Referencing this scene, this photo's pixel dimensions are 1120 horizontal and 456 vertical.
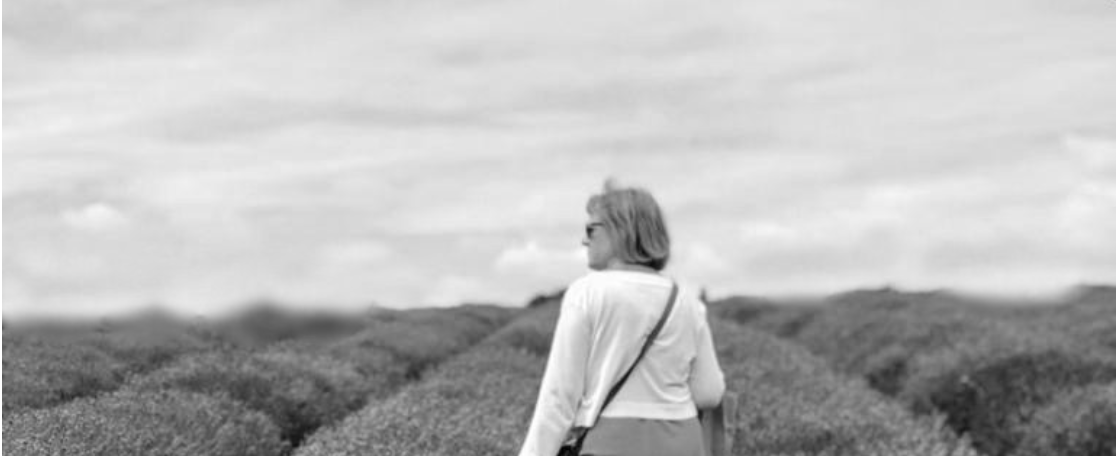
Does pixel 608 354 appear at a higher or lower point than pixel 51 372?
higher

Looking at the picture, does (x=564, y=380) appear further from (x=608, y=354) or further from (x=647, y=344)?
(x=647, y=344)

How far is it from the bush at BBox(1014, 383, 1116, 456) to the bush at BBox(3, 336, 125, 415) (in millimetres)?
8904

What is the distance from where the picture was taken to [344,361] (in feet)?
55.0

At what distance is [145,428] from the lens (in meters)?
8.77

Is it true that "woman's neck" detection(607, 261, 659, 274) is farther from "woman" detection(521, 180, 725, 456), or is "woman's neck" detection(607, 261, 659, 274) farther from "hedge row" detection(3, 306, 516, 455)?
"hedge row" detection(3, 306, 516, 455)

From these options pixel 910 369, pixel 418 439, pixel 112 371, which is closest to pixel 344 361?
pixel 112 371

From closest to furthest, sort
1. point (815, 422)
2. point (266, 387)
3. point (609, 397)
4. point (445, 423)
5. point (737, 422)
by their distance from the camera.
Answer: point (609, 397)
point (445, 423)
point (815, 422)
point (737, 422)
point (266, 387)

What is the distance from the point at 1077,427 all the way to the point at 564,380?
30.4 feet

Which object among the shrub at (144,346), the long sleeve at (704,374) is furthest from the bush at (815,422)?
the shrub at (144,346)

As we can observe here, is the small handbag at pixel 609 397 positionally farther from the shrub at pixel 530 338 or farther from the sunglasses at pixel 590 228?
the shrub at pixel 530 338

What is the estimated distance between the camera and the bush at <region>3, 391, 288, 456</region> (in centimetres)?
775

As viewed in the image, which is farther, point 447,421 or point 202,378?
point 202,378

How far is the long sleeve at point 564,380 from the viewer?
4.82 meters

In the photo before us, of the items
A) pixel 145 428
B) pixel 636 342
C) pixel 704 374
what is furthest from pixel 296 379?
pixel 636 342
